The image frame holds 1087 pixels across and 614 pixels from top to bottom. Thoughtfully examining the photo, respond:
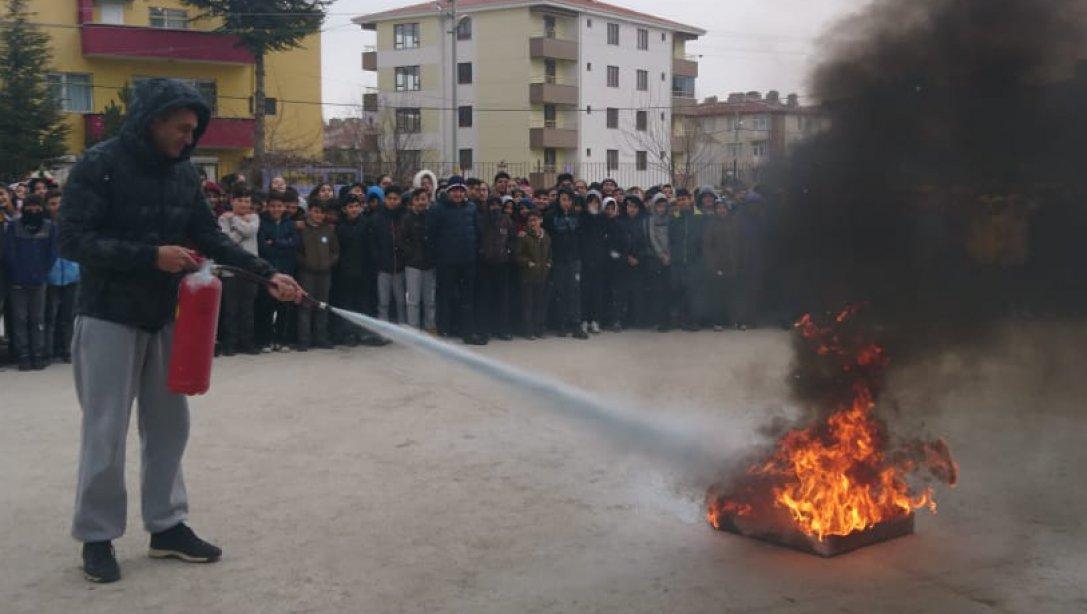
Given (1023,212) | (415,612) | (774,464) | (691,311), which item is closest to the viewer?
(415,612)

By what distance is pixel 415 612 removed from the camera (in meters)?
4.33

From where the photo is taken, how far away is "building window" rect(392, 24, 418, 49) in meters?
62.8

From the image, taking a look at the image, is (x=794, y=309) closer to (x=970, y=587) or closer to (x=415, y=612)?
(x=970, y=587)

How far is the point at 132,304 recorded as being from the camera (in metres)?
4.74

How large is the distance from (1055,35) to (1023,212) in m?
0.96

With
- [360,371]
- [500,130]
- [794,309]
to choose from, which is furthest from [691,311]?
[500,130]

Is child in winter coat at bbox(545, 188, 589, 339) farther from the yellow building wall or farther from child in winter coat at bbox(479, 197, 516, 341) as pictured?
the yellow building wall

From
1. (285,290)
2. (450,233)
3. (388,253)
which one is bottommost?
(388,253)

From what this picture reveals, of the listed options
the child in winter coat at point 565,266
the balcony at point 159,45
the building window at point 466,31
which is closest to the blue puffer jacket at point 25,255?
the child in winter coat at point 565,266

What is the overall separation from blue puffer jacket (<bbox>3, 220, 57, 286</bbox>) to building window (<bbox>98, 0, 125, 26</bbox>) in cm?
3619

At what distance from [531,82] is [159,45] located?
74.9 feet

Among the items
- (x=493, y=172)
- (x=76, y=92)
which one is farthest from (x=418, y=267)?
(x=493, y=172)

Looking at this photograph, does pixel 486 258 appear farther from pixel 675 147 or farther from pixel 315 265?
pixel 675 147

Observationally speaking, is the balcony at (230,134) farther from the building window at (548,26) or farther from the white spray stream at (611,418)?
the white spray stream at (611,418)
